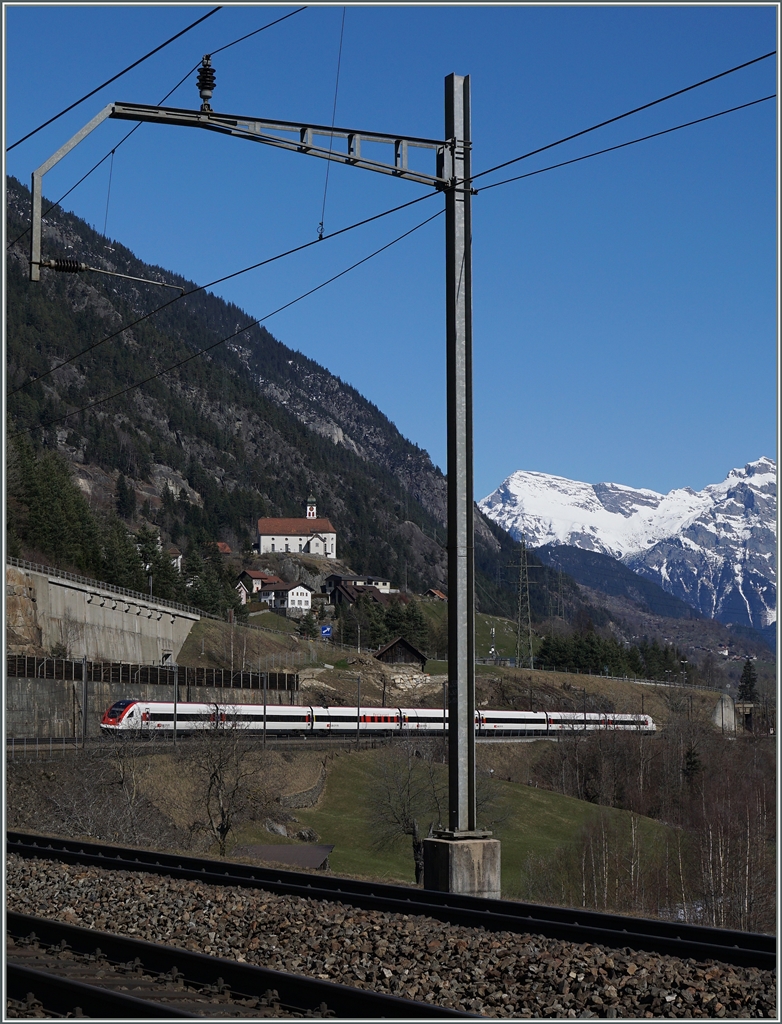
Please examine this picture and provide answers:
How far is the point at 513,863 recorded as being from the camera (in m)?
62.4

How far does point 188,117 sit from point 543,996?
1115cm

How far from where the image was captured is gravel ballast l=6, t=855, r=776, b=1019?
32.0 feet

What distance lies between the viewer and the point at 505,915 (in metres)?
12.4

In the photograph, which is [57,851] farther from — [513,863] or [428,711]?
[428,711]

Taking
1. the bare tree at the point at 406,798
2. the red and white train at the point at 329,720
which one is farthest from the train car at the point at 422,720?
the bare tree at the point at 406,798

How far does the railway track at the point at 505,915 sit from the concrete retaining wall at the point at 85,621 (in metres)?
65.3

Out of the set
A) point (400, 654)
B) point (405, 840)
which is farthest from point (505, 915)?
point (400, 654)

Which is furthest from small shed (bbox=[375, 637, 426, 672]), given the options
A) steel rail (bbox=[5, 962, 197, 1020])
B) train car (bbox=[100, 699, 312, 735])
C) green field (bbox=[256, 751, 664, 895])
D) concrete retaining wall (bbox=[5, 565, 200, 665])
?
steel rail (bbox=[5, 962, 197, 1020])

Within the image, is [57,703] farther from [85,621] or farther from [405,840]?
[85,621]

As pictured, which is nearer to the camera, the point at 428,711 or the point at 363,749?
the point at 363,749

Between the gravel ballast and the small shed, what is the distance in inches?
Answer: 5267

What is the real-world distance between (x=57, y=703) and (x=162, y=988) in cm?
6301

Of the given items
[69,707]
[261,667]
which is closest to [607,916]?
[69,707]

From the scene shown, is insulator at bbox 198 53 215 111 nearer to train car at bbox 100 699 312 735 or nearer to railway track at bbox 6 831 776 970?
railway track at bbox 6 831 776 970
